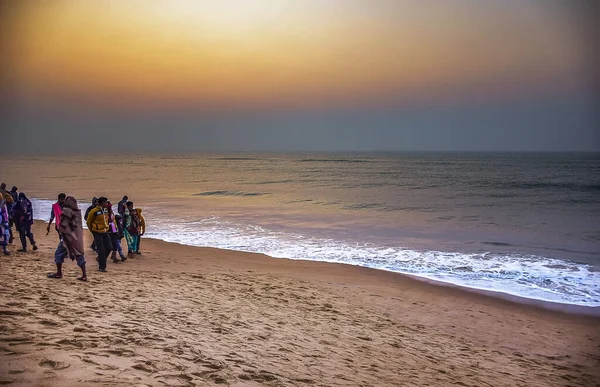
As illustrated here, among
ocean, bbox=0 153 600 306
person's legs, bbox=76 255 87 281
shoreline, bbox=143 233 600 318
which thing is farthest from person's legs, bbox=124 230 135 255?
shoreline, bbox=143 233 600 318

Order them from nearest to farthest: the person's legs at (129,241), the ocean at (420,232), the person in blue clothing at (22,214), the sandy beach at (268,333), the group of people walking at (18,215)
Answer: the sandy beach at (268,333)
the group of people walking at (18,215)
the person in blue clothing at (22,214)
the ocean at (420,232)
the person's legs at (129,241)

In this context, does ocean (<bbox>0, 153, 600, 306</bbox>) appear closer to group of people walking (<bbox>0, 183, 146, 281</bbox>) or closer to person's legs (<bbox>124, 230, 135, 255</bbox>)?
person's legs (<bbox>124, 230, 135, 255</bbox>)

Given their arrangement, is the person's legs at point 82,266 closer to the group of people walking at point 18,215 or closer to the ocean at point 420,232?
the group of people walking at point 18,215

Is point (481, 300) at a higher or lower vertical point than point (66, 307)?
lower

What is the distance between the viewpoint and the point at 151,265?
1074 cm

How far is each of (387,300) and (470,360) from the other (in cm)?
291

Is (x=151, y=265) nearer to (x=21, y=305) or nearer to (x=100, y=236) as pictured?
(x=100, y=236)

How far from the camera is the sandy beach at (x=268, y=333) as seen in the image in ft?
13.8

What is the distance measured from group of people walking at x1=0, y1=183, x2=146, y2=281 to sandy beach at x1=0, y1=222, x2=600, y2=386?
501mm

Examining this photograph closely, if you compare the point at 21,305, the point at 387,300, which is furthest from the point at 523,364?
the point at 21,305

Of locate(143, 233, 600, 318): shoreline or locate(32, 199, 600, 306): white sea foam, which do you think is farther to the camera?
locate(32, 199, 600, 306): white sea foam

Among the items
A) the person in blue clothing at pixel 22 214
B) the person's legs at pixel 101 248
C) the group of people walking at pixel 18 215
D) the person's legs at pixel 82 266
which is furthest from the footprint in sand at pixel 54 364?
the person in blue clothing at pixel 22 214

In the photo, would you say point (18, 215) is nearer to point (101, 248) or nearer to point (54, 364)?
point (101, 248)

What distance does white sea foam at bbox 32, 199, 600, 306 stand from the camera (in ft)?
32.9
